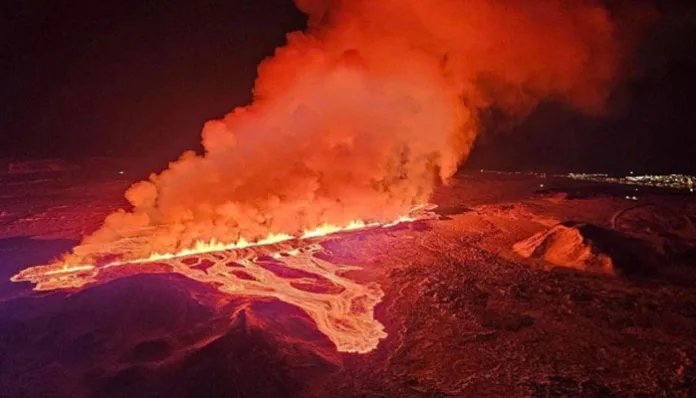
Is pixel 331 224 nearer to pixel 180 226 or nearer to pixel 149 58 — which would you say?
pixel 180 226

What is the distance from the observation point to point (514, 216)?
20.6 meters

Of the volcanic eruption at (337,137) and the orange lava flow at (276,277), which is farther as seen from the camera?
the volcanic eruption at (337,137)

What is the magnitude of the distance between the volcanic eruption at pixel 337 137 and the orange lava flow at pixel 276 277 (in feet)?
0.28

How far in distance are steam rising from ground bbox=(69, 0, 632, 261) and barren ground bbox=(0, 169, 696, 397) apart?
347 centimetres

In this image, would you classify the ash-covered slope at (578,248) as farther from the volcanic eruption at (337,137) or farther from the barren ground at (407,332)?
the volcanic eruption at (337,137)

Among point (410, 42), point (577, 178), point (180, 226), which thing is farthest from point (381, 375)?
point (577, 178)

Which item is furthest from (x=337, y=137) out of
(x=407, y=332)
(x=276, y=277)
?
(x=407, y=332)

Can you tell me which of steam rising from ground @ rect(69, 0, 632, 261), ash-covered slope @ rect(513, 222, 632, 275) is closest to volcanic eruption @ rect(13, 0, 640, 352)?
steam rising from ground @ rect(69, 0, 632, 261)

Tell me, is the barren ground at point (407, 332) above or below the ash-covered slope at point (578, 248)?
below

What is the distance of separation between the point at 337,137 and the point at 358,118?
1.30 meters

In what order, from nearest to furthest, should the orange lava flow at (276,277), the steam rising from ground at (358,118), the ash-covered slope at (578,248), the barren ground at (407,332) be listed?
the barren ground at (407,332), the orange lava flow at (276,277), the ash-covered slope at (578,248), the steam rising from ground at (358,118)

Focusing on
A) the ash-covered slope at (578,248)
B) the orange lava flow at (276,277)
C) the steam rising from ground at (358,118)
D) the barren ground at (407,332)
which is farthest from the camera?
the steam rising from ground at (358,118)

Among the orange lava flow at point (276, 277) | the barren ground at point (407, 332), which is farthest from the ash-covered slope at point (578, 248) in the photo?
the orange lava flow at point (276, 277)

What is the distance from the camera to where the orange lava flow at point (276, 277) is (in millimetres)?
11373
